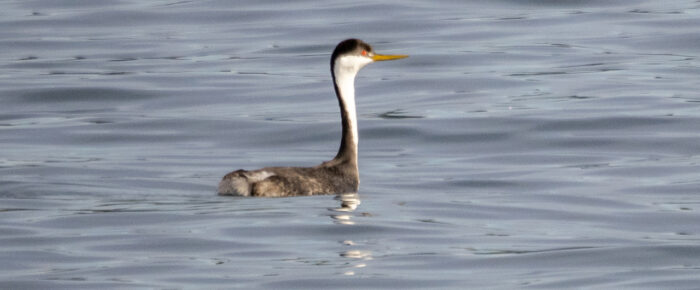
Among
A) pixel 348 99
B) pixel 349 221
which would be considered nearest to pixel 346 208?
pixel 349 221

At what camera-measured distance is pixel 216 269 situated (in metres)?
12.3

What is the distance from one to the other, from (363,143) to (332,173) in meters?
4.66

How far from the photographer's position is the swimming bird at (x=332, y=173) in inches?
608

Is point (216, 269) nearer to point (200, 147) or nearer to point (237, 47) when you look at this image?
point (200, 147)

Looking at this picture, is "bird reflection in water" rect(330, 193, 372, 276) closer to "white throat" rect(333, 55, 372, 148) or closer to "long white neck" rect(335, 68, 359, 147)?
"long white neck" rect(335, 68, 359, 147)

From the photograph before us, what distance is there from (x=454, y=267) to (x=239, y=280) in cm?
165

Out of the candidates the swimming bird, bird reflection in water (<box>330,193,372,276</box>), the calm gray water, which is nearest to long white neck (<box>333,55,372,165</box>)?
the swimming bird

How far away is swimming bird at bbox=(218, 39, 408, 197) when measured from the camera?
1544cm

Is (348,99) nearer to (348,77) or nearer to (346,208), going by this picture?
(348,77)

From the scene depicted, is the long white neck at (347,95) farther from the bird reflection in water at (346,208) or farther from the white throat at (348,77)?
the bird reflection in water at (346,208)

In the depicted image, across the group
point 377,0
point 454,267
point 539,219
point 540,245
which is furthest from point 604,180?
point 377,0

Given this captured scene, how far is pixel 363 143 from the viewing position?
68.3ft

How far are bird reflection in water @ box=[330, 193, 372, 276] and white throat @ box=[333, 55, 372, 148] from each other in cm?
93

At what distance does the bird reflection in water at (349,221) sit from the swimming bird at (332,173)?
184mm
